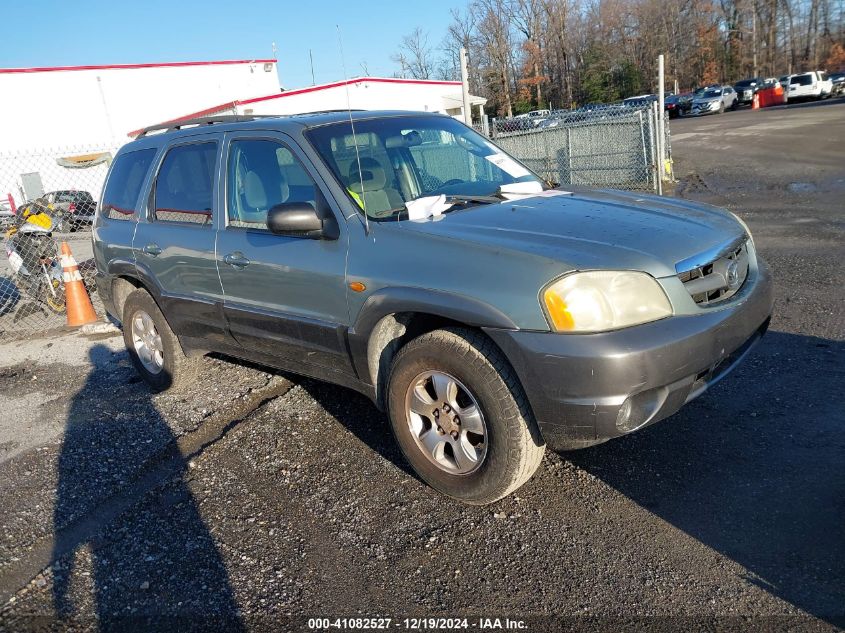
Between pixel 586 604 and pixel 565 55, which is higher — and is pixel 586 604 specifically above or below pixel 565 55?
below

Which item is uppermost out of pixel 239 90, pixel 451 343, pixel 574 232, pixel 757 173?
pixel 239 90

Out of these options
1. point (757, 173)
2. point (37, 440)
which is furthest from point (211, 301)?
point (757, 173)

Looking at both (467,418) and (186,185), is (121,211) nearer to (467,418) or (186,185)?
(186,185)

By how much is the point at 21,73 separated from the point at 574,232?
1422 inches

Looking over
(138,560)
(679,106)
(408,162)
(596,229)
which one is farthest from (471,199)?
(679,106)

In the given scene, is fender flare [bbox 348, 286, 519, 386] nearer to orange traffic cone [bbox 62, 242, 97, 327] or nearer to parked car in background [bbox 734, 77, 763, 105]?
orange traffic cone [bbox 62, 242, 97, 327]

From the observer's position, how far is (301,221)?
3.51 metres

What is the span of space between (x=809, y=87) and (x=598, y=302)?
167ft

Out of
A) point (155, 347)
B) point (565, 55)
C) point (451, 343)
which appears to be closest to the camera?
point (451, 343)

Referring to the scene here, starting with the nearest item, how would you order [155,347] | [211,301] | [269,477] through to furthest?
[269,477], [211,301], [155,347]

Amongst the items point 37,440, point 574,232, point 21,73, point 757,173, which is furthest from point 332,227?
point 21,73

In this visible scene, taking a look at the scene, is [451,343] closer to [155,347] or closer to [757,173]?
[155,347]

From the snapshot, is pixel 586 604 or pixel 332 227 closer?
pixel 586 604

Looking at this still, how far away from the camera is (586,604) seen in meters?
2.62
